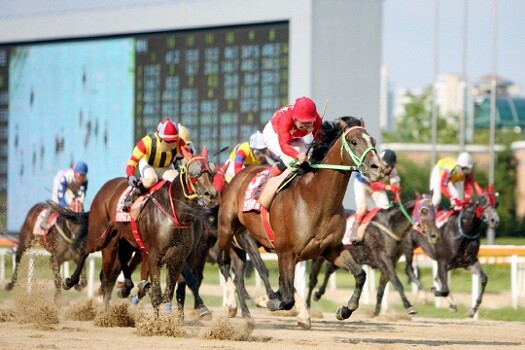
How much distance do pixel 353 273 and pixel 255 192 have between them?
1.32 metres

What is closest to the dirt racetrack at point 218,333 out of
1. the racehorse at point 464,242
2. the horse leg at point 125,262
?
the horse leg at point 125,262

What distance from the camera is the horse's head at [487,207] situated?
1441 centimetres

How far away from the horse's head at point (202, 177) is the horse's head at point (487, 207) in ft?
16.7

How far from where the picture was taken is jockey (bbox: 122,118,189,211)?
11.0 metres

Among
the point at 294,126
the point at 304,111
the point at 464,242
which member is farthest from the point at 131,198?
the point at 464,242

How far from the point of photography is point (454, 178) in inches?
590

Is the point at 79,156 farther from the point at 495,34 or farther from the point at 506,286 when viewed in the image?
the point at 495,34

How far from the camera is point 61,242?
14.5 metres

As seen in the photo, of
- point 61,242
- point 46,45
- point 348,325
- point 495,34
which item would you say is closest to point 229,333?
point 348,325

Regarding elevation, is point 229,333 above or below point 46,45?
below

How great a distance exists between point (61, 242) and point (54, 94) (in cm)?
564

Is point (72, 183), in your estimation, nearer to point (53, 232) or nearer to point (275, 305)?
point (53, 232)

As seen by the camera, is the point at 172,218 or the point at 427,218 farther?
the point at 427,218

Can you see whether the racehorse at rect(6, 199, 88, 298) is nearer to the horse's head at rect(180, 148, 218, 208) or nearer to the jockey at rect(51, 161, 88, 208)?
the jockey at rect(51, 161, 88, 208)
